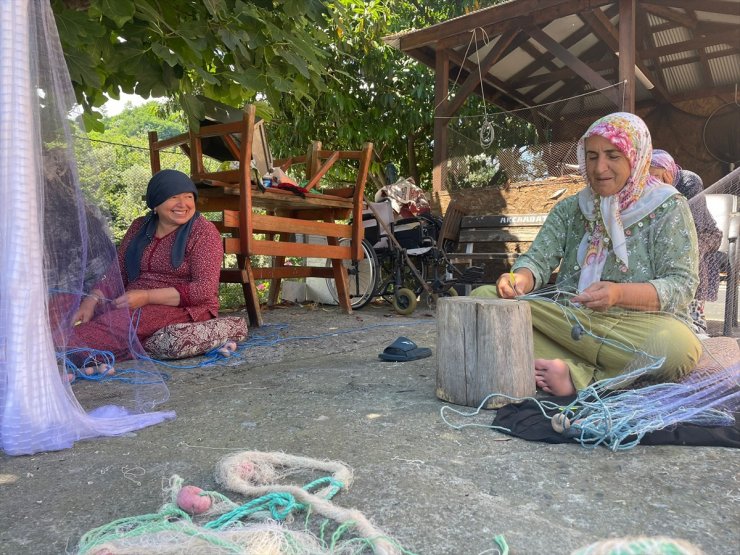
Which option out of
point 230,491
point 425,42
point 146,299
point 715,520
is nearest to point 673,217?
point 715,520

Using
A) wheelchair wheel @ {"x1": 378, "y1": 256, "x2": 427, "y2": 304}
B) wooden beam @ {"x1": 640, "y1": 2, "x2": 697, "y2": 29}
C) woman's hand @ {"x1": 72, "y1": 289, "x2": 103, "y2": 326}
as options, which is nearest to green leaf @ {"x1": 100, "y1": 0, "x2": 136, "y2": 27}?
woman's hand @ {"x1": 72, "y1": 289, "x2": 103, "y2": 326}

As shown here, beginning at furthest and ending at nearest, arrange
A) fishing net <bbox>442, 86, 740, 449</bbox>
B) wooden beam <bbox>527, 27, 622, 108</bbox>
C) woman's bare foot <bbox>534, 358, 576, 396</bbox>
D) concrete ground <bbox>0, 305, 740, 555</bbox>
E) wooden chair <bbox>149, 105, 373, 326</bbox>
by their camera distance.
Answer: wooden beam <bbox>527, 27, 622, 108</bbox> < wooden chair <bbox>149, 105, 373, 326</bbox> < woman's bare foot <bbox>534, 358, 576, 396</bbox> < fishing net <bbox>442, 86, 740, 449</bbox> < concrete ground <bbox>0, 305, 740, 555</bbox>

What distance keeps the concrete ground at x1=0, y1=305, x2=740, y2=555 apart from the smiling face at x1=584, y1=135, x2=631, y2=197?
115cm

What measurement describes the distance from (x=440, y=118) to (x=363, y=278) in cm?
236

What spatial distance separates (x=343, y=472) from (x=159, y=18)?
6.83 feet

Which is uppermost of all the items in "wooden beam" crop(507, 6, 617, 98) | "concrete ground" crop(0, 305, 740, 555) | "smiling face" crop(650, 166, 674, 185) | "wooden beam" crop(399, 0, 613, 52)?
"wooden beam" crop(507, 6, 617, 98)

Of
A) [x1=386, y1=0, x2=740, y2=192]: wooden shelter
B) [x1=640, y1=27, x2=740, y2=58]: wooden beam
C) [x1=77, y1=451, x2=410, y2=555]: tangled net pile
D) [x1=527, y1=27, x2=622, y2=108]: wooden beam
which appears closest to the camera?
[x1=77, y1=451, x2=410, y2=555]: tangled net pile

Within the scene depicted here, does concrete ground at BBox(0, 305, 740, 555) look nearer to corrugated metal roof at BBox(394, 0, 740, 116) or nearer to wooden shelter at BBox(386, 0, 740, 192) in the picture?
wooden shelter at BBox(386, 0, 740, 192)

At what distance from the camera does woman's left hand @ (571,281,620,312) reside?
2098mm

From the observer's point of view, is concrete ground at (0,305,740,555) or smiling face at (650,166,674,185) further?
smiling face at (650,166,674,185)

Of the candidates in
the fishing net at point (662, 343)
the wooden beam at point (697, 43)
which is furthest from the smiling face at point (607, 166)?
the wooden beam at point (697, 43)

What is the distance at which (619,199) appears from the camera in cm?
Answer: 243

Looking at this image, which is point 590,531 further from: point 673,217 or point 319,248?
point 319,248

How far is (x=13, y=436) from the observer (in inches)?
66.6
